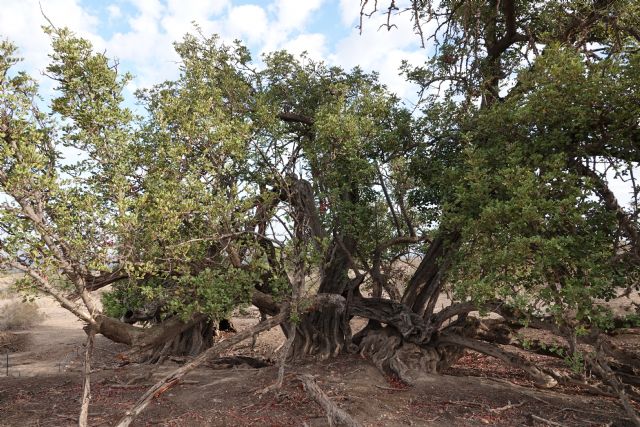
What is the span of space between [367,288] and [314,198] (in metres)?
4.56

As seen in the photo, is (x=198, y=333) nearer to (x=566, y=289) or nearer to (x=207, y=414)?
(x=207, y=414)

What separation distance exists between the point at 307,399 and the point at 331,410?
5.46 ft

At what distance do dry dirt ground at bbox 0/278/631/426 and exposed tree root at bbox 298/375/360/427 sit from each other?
0.36 metres

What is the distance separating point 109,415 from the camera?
898 centimetres

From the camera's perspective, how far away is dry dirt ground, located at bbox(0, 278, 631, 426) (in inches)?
328

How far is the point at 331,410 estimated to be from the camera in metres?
7.64

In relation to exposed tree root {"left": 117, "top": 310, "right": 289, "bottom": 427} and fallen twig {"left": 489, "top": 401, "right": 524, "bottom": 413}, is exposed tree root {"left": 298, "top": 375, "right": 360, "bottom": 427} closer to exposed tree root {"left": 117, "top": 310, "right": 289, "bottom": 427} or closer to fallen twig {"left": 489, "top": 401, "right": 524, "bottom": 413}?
exposed tree root {"left": 117, "top": 310, "right": 289, "bottom": 427}

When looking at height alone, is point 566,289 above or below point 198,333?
above

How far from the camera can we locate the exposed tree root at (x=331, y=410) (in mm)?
7320

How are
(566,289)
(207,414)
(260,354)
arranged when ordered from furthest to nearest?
(260,354), (207,414), (566,289)

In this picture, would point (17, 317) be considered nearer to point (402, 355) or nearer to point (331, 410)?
point (402, 355)

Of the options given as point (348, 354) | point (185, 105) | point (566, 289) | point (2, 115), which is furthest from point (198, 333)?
point (566, 289)

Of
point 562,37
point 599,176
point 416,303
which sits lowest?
point 416,303

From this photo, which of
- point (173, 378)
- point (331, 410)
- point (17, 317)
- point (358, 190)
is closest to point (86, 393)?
point (173, 378)
